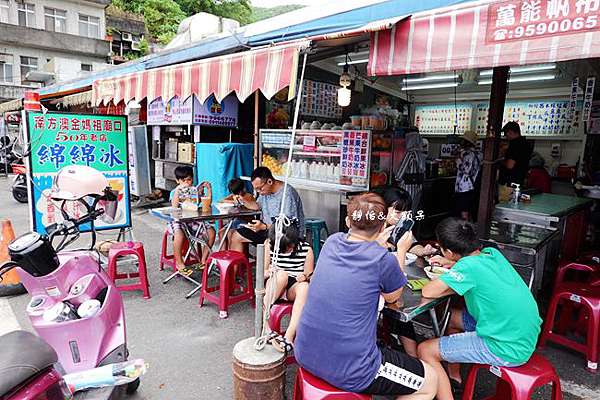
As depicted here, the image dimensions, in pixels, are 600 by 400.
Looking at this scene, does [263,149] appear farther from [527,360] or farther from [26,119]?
[527,360]

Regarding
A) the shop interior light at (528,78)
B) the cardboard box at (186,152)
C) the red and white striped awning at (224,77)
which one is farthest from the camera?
the cardboard box at (186,152)

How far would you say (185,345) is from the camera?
3564mm

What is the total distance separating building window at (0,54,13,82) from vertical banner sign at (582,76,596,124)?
32.5 metres

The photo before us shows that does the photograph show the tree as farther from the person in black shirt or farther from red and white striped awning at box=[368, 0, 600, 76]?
red and white striped awning at box=[368, 0, 600, 76]

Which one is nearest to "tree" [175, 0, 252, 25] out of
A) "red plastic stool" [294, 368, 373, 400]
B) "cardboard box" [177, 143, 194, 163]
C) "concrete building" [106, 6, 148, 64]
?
"concrete building" [106, 6, 148, 64]

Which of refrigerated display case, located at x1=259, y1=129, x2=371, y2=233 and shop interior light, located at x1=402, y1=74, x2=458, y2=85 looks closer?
refrigerated display case, located at x1=259, y1=129, x2=371, y2=233

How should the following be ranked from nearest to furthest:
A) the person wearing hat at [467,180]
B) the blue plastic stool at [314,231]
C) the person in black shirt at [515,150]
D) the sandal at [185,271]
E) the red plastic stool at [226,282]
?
the red plastic stool at [226,282] < the sandal at [185,271] < the blue plastic stool at [314,231] < the person in black shirt at [515,150] < the person wearing hat at [467,180]

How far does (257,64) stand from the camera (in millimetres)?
3537

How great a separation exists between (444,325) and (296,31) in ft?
12.2

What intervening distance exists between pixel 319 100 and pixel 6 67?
95.7ft

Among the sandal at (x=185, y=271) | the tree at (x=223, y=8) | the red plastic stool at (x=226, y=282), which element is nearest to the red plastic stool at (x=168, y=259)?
the sandal at (x=185, y=271)

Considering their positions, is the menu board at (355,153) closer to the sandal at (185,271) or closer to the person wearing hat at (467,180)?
the person wearing hat at (467,180)

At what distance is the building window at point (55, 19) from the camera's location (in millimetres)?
28328

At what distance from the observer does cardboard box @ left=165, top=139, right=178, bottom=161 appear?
852 centimetres
